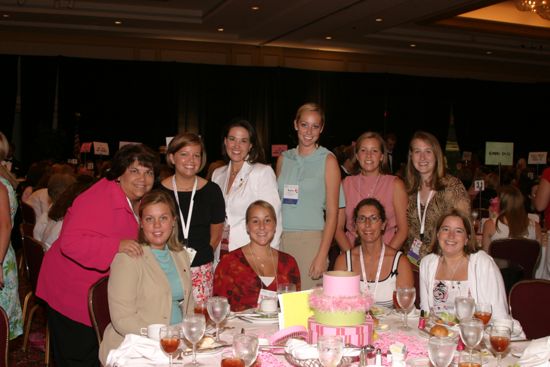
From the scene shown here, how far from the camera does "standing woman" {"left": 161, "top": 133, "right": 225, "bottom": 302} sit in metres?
3.73

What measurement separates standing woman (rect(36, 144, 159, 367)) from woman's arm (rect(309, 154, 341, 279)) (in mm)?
1158

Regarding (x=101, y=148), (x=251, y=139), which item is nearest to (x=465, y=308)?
(x=251, y=139)

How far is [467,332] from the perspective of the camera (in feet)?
7.13

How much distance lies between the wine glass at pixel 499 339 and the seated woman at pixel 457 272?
2.80 ft

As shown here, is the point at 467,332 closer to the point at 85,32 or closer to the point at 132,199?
the point at 132,199

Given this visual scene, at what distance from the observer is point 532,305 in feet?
9.90

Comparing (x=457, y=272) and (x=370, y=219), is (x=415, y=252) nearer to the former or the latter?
(x=370, y=219)

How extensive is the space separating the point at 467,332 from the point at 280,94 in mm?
11550

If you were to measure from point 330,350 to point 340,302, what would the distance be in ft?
0.87

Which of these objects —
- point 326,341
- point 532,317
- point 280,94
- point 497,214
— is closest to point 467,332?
point 326,341

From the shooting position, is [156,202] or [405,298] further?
[156,202]

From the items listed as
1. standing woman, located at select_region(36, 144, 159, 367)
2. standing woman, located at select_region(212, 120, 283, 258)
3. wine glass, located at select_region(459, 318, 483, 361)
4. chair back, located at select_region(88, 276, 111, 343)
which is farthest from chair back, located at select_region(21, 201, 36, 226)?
wine glass, located at select_region(459, 318, 483, 361)

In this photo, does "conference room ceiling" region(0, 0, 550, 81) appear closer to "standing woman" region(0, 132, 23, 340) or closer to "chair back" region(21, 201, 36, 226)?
"chair back" region(21, 201, 36, 226)

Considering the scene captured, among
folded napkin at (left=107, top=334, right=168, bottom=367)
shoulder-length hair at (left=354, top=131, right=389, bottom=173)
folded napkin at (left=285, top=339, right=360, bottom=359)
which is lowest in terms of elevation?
folded napkin at (left=107, top=334, right=168, bottom=367)
